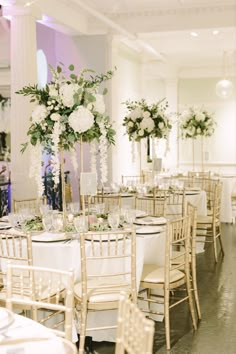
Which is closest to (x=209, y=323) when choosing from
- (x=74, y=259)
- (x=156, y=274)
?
(x=156, y=274)

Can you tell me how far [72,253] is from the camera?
15.0 ft

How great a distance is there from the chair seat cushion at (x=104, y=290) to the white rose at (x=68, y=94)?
1524 millimetres

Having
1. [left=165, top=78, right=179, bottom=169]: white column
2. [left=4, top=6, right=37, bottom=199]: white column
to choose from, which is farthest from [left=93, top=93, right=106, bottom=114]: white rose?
[left=165, top=78, right=179, bottom=169]: white column

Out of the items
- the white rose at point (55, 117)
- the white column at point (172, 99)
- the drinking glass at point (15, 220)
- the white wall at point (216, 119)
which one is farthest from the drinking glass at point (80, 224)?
the white wall at point (216, 119)

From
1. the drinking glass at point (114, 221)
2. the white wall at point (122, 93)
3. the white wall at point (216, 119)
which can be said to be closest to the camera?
the drinking glass at point (114, 221)

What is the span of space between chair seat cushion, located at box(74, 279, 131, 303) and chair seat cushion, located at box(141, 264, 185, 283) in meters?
A: 0.37

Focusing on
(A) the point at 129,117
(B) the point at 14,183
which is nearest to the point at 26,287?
(B) the point at 14,183

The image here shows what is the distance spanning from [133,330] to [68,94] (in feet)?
9.42

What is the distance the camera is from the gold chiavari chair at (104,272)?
4232 mm

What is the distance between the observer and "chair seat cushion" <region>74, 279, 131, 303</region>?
428 centimetres

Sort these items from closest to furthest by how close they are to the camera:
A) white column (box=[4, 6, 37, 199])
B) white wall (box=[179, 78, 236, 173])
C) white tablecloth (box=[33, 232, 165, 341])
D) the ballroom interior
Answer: white tablecloth (box=[33, 232, 165, 341]), the ballroom interior, white column (box=[4, 6, 37, 199]), white wall (box=[179, 78, 236, 173])

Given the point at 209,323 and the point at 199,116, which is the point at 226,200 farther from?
the point at 209,323

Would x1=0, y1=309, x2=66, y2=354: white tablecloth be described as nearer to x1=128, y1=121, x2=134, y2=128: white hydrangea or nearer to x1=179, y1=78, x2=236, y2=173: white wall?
x1=128, y1=121, x2=134, y2=128: white hydrangea

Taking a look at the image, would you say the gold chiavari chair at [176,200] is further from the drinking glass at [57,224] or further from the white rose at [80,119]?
the white rose at [80,119]
